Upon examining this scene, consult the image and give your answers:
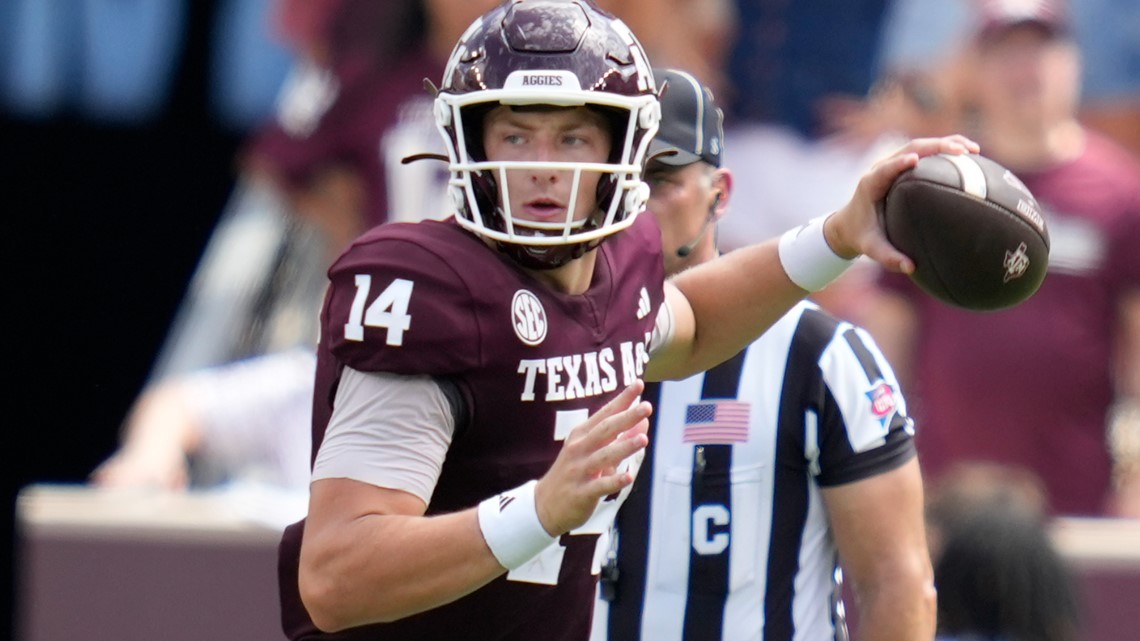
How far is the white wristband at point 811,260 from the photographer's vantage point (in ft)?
9.47

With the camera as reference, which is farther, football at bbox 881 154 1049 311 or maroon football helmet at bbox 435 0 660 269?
football at bbox 881 154 1049 311

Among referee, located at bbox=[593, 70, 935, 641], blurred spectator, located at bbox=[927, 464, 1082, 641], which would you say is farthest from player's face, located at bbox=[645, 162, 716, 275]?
blurred spectator, located at bbox=[927, 464, 1082, 641]

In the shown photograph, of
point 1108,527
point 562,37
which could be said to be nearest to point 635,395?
point 562,37

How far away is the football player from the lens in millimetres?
2248

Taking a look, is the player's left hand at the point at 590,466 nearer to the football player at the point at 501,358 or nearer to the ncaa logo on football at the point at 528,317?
the football player at the point at 501,358

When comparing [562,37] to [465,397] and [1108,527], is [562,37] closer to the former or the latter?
[465,397]

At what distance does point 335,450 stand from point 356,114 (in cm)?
368

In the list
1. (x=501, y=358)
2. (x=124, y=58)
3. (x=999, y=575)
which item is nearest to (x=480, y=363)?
(x=501, y=358)

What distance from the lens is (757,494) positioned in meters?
3.18

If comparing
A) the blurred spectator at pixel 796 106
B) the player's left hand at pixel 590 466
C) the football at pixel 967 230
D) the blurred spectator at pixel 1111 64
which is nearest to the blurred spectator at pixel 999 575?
the football at pixel 967 230

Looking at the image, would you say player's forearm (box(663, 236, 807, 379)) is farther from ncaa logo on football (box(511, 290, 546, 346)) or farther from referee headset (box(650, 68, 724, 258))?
ncaa logo on football (box(511, 290, 546, 346))

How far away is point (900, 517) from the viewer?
10.3ft

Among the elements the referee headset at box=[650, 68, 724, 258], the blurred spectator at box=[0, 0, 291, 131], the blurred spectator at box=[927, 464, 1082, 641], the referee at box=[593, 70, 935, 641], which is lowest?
the blurred spectator at box=[927, 464, 1082, 641]

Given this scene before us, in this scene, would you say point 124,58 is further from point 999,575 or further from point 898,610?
point 898,610
